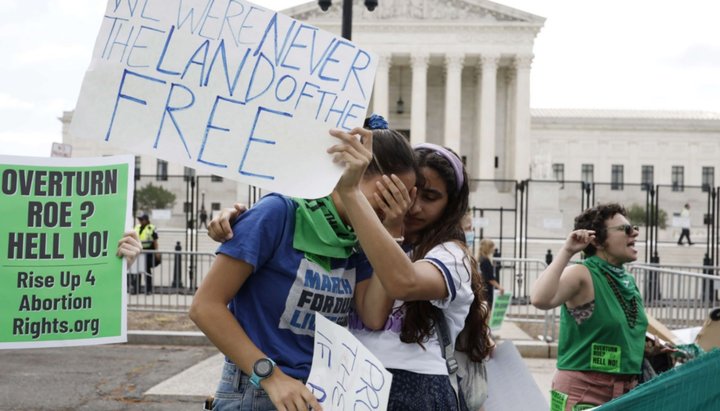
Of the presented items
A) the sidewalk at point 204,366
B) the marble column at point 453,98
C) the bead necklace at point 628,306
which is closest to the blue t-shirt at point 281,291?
the bead necklace at point 628,306

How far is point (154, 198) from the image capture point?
2728 cm

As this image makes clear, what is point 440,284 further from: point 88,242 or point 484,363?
point 88,242

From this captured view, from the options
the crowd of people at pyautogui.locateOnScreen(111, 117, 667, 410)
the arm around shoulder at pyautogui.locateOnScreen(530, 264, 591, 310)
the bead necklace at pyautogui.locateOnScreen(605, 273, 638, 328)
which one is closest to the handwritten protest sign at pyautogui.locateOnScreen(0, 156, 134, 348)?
the crowd of people at pyautogui.locateOnScreen(111, 117, 667, 410)

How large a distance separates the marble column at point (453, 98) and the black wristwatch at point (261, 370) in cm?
5308

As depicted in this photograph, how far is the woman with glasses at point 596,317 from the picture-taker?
3.58m

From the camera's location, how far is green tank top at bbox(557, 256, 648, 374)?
3.57m

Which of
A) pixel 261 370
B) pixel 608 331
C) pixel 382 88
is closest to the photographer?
pixel 261 370

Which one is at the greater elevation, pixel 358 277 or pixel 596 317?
pixel 358 277

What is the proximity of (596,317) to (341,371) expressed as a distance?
2044mm

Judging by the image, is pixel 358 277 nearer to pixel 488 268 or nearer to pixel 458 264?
pixel 458 264

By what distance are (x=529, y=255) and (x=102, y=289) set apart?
90.3 feet

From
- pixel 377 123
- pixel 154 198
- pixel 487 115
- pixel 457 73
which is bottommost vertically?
pixel 377 123

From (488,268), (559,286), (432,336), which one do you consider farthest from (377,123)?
(488,268)

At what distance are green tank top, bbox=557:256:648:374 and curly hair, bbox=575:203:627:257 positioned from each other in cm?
10
